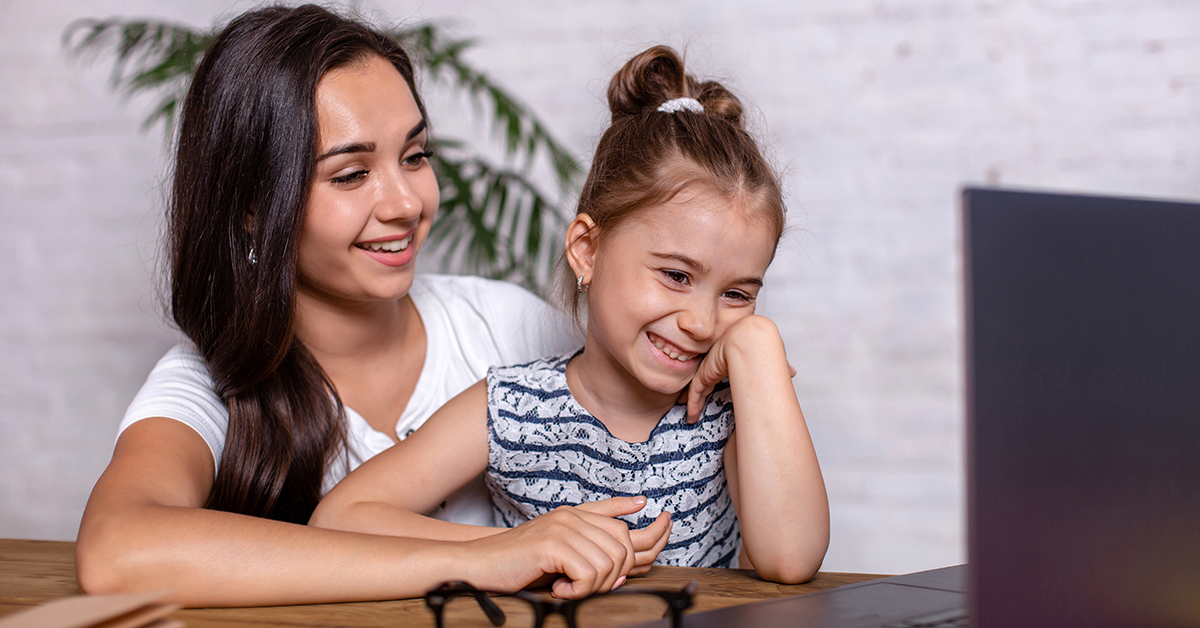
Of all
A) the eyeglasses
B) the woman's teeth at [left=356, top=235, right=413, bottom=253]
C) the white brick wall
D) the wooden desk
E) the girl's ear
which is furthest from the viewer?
the white brick wall

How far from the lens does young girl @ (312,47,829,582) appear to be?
34.6 inches

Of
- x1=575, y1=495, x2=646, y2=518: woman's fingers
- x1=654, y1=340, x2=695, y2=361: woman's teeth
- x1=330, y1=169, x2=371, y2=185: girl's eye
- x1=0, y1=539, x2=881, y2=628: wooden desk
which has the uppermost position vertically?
x1=330, y1=169, x2=371, y2=185: girl's eye

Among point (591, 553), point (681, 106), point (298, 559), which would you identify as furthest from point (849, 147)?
point (298, 559)

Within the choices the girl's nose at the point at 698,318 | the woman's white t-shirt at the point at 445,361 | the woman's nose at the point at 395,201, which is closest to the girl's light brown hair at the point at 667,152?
the girl's nose at the point at 698,318

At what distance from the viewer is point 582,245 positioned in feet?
3.47

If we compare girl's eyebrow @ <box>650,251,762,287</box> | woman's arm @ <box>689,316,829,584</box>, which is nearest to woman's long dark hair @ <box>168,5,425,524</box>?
girl's eyebrow @ <box>650,251,762,287</box>

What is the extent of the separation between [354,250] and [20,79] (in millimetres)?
1650

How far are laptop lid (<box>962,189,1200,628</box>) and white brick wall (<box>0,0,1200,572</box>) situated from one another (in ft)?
3.71

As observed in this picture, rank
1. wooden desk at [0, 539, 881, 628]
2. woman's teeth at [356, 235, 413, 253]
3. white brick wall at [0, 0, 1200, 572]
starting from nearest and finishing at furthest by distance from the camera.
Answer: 1. wooden desk at [0, 539, 881, 628]
2. woman's teeth at [356, 235, 413, 253]
3. white brick wall at [0, 0, 1200, 572]

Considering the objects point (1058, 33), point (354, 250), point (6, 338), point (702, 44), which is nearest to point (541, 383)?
point (354, 250)

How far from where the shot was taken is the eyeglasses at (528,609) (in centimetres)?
55

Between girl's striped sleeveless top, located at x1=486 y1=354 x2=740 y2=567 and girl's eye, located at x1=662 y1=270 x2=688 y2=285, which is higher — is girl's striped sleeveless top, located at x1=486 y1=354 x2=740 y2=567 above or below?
below

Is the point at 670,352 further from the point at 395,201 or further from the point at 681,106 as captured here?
the point at 395,201

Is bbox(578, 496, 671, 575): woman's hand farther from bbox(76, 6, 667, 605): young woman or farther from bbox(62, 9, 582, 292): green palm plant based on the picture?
bbox(62, 9, 582, 292): green palm plant
